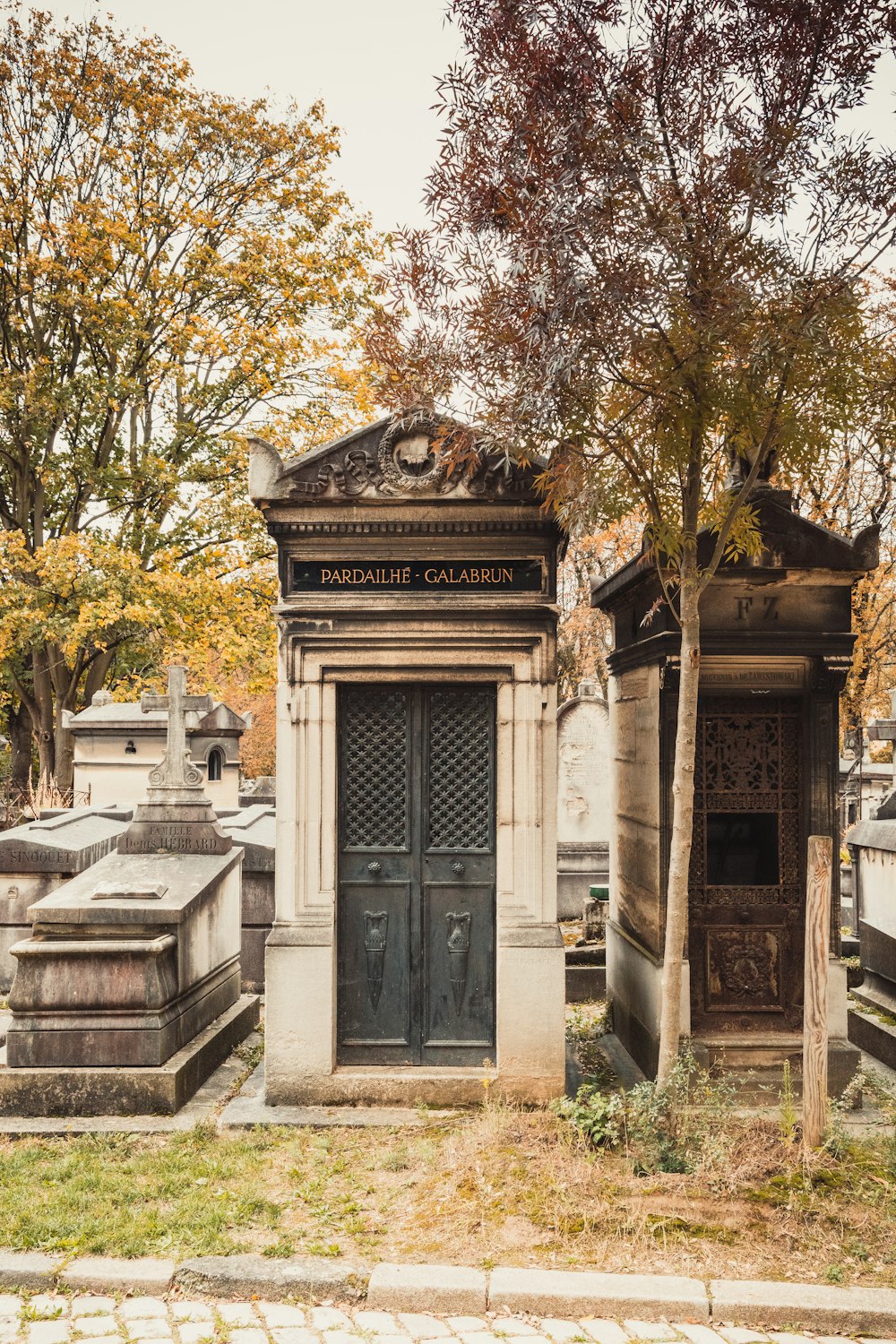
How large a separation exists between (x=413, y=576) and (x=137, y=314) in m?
11.2

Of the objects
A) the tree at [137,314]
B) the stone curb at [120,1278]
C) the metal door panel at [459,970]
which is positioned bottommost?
the stone curb at [120,1278]

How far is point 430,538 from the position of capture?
6.19m

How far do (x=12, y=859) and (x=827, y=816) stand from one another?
680cm

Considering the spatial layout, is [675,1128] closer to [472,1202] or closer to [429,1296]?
[472,1202]

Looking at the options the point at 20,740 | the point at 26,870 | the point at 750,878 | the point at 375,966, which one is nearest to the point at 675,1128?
the point at 375,966

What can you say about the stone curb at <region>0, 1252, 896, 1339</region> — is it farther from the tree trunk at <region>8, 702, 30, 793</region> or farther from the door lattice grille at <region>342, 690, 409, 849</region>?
the tree trunk at <region>8, 702, 30, 793</region>

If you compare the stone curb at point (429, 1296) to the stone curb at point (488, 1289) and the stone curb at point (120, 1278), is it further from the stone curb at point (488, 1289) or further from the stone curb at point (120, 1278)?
the stone curb at point (120, 1278)

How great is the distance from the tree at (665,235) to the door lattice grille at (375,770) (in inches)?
76.6

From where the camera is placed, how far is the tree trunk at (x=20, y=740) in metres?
19.8

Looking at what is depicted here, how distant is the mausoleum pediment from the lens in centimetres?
608

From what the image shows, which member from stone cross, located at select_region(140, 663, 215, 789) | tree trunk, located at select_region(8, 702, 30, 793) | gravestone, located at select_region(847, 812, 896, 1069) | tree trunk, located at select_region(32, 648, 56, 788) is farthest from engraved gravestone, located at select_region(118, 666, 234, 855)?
tree trunk, located at select_region(8, 702, 30, 793)

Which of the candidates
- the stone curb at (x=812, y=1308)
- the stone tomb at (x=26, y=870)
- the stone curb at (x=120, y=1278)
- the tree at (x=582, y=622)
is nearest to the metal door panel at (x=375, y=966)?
the stone curb at (x=120, y=1278)

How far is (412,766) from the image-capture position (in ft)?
20.7

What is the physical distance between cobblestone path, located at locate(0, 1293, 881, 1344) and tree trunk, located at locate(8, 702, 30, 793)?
1723 cm
